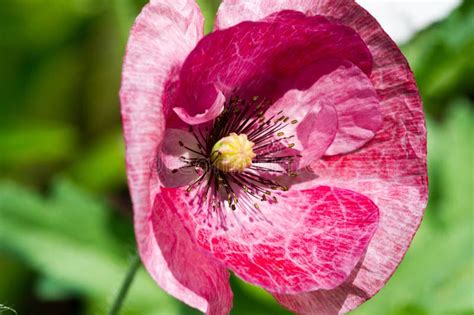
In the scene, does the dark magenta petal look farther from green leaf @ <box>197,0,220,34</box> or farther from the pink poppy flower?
green leaf @ <box>197,0,220,34</box>

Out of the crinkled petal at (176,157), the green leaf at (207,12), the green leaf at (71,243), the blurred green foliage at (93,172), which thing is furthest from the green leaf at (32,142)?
the crinkled petal at (176,157)

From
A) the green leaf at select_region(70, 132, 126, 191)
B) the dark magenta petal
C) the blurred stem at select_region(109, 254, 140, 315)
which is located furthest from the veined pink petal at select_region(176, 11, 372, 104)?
the green leaf at select_region(70, 132, 126, 191)

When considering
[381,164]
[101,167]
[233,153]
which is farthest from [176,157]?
[101,167]

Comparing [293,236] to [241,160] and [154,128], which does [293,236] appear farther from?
[154,128]

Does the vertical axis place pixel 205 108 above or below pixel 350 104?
A: below

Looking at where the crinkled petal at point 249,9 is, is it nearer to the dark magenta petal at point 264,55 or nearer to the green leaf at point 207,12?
the dark magenta petal at point 264,55

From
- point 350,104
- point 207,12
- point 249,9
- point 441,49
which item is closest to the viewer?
point 249,9
